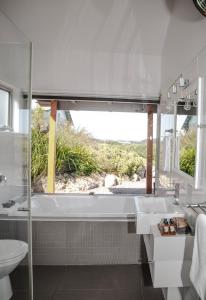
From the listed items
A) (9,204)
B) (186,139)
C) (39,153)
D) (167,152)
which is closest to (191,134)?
(186,139)

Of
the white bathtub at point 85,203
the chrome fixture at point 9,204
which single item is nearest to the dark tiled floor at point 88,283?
the chrome fixture at point 9,204

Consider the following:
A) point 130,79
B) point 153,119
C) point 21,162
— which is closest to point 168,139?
point 153,119

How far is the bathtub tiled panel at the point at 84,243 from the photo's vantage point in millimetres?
2689

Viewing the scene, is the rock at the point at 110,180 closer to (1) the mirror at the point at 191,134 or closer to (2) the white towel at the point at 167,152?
(2) the white towel at the point at 167,152

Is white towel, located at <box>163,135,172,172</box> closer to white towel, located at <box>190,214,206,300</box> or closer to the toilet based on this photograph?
white towel, located at <box>190,214,206,300</box>

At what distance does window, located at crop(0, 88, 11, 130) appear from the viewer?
2.55m

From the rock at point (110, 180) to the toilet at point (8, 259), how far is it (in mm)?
1747

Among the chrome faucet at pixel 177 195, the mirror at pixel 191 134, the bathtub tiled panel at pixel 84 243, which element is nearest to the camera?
the mirror at pixel 191 134

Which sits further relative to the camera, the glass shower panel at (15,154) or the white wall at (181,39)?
the white wall at (181,39)

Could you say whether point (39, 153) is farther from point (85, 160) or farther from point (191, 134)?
point (191, 134)

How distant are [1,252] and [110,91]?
7.87 feet

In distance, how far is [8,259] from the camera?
1.92 m

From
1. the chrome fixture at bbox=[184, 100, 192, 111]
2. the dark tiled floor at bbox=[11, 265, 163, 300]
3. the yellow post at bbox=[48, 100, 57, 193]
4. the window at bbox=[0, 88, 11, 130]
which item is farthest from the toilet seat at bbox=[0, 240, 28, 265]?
the chrome fixture at bbox=[184, 100, 192, 111]

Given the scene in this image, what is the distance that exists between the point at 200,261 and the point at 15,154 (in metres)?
2.02
